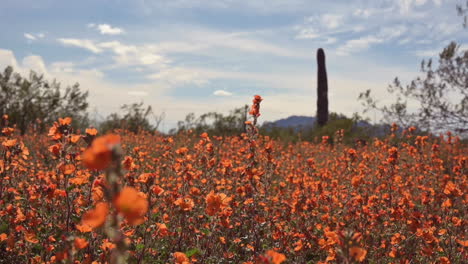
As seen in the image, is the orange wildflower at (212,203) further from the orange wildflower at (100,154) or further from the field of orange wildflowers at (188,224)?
the orange wildflower at (100,154)

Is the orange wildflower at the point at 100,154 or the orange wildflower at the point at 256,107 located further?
the orange wildflower at the point at 256,107

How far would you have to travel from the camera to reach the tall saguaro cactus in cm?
2120

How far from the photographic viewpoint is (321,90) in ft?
71.4

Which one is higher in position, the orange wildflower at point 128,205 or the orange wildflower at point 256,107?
the orange wildflower at point 256,107

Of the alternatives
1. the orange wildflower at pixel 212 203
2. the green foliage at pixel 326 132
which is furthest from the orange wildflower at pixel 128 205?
the green foliage at pixel 326 132

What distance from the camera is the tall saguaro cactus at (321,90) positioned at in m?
21.2

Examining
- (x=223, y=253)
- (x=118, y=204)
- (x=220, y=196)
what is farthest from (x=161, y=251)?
(x=118, y=204)

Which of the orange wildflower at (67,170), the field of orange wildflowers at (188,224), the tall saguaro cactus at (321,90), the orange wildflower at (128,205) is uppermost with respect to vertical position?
the tall saguaro cactus at (321,90)

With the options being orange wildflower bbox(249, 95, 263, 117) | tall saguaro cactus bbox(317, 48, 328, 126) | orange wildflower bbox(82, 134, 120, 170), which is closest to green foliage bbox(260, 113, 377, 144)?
tall saguaro cactus bbox(317, 48, 328, 126)

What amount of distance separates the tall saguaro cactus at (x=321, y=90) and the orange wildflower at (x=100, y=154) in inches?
809

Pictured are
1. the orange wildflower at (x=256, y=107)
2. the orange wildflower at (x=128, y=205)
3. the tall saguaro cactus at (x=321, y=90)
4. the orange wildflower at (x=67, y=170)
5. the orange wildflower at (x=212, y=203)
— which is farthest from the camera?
the tall saguaro cactus at (x=321, y=90)

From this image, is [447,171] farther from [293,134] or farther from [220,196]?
[293,134]

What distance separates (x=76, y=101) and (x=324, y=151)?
33.3 feet

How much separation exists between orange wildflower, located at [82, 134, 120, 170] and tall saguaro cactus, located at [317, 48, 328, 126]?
809 inches
